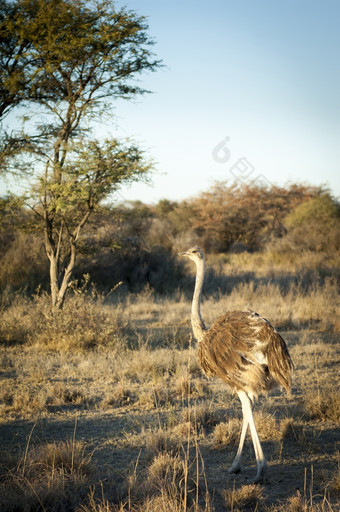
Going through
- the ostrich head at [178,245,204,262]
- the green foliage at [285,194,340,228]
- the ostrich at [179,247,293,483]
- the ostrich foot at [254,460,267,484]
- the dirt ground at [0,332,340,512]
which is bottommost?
the dirt ground at [0,332,340,512]

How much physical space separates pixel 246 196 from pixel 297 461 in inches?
1089

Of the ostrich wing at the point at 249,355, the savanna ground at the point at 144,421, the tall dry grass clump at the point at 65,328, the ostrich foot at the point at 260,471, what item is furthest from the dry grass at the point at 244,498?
the tall dry grass clump at the point at 65,328

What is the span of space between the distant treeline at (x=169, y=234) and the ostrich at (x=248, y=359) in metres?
5.45

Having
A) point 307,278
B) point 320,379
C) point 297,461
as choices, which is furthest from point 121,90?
point 307,278

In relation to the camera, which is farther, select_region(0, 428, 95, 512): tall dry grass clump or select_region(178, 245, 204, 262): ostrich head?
select_region(178, 245, 204, 262): ostrich head

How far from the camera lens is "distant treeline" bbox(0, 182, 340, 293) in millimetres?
11797

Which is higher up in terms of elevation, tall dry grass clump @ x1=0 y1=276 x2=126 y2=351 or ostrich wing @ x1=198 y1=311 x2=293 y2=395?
ostrich wing @ x1=198 y1=311 x2=293 y2=395

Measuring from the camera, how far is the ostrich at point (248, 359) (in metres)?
3.57

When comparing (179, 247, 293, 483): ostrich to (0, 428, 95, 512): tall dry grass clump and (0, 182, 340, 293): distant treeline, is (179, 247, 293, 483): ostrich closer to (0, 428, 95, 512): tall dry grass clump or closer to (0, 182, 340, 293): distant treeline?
(0, 428, 95, 512): tall dry grass clump

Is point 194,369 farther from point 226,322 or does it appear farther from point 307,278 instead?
point 307,278

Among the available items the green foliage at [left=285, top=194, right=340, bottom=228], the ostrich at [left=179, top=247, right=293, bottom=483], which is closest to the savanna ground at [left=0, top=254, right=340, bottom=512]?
the ostrich at [left=179, top=247, right=293, bottom=483]

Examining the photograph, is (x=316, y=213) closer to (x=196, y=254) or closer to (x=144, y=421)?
(x=196, y=254)

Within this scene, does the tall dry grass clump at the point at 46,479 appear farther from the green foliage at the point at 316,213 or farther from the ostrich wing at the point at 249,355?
the green foliage at the point at 316,213

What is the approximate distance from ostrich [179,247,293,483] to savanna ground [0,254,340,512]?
0.31 meters
